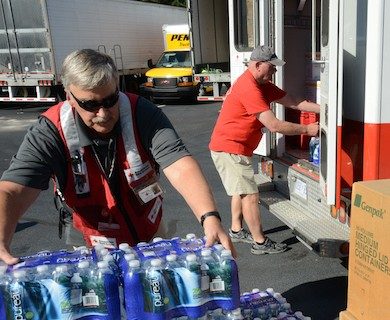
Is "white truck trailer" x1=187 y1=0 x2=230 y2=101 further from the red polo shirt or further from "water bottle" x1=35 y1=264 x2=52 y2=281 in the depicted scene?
"water bottle" x1=35 y1=264 x2=52 y2=281

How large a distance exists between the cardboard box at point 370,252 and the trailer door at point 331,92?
0.65 m

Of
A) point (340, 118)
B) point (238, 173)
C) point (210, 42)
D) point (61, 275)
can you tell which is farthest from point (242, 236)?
point (210, 42)

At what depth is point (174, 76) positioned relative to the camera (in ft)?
51.3

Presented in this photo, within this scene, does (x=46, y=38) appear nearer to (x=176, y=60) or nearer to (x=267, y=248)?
(x=176, y=60)

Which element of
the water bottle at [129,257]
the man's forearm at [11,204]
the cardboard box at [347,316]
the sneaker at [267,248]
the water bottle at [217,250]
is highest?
the man's forearm at [11,204]

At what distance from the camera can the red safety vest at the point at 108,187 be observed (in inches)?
87.7

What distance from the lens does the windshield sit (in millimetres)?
16084

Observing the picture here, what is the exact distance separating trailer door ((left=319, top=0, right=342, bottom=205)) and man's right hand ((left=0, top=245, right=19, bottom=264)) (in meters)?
2.17

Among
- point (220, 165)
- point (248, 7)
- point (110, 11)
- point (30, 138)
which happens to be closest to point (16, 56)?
point (110, 11)

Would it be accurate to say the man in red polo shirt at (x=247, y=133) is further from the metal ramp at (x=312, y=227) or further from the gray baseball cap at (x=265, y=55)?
the metal ramp at (x=312, y=227)

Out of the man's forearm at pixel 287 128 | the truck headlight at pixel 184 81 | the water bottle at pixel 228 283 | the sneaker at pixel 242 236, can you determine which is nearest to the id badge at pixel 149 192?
the water bottle at pixel 228 283

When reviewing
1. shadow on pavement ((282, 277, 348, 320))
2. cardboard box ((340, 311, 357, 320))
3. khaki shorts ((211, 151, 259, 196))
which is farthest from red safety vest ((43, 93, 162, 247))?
khaki shorts ((211, 151, 259, 196))

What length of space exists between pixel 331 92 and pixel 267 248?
6.00 feet

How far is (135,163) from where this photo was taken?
7.41 feet
